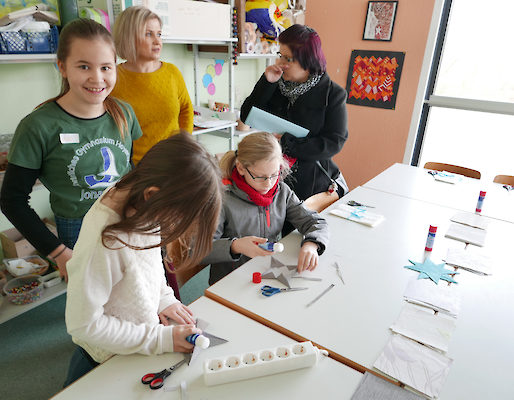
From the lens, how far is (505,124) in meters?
3.19

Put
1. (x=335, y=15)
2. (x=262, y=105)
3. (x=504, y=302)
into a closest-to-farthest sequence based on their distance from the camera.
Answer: (x=504, y=302) < (x=262, y=105) < (x=335, y=15)

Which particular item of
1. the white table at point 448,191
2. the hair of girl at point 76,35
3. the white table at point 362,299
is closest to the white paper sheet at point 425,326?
the white table at point 362,299

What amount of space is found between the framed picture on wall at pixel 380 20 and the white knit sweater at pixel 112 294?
3132mm

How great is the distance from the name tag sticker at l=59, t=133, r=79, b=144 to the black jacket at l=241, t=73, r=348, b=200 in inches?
38.6

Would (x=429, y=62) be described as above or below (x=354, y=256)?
above

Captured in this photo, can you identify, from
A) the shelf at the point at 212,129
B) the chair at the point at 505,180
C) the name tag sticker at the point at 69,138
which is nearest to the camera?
the name tag sticker at the point at 69,138

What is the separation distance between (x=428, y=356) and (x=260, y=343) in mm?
416

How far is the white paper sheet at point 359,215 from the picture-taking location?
5.56 ft

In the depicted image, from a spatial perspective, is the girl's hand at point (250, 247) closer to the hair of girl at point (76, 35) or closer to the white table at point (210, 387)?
the white table at point (210, 387)

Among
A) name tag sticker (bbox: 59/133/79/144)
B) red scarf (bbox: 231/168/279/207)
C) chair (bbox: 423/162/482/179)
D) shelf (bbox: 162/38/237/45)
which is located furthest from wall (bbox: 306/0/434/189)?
name tag sticker (bbox: 59/133/79/144)

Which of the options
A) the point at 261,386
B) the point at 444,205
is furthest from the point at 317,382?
the point at 444,205

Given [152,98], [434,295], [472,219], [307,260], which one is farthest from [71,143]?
[472,219]

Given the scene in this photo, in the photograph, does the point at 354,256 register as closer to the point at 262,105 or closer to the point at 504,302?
the point at 504,302

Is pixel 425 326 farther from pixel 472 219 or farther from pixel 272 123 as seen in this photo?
pixel 272 123
